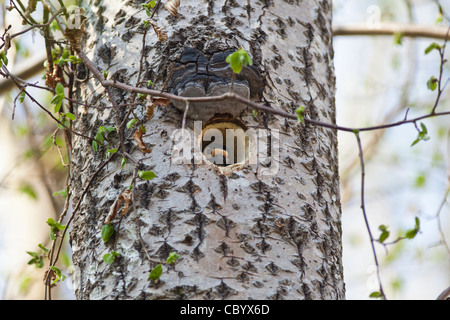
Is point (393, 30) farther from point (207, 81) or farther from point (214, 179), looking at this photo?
point (214, 179)

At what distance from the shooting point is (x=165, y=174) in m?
1.63

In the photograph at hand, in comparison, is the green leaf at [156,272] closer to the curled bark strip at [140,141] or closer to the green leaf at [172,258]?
the green leaf at [172,258]

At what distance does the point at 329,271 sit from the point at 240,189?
36cm

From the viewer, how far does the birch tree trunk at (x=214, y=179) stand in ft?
4.99

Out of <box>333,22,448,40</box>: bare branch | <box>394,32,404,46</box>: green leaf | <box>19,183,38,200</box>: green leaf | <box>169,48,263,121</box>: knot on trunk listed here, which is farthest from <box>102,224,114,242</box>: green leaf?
<box>19,183,38,200</box>: green leaf

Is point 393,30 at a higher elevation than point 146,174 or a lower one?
higher

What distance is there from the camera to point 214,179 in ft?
5.32

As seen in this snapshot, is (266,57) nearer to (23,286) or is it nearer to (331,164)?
(331,164)

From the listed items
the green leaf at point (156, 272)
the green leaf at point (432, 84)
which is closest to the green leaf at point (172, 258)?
the green leaf at point (156, 272)

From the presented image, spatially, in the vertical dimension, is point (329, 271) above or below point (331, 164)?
below

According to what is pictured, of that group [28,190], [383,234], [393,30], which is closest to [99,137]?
[383,234]

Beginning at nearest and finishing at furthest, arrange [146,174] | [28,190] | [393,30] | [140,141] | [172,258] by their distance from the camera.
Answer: [172,258] → [146,174] → [140,141] → [393,30] → [28,190]
